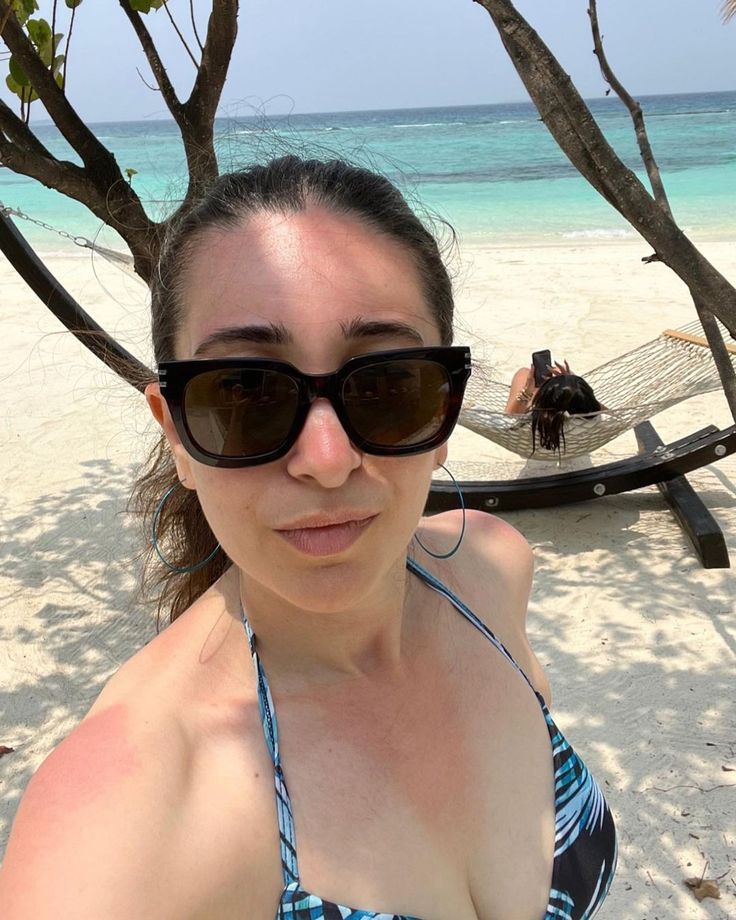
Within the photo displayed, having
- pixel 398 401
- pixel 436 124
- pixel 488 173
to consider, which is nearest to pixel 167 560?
pixel 398 401

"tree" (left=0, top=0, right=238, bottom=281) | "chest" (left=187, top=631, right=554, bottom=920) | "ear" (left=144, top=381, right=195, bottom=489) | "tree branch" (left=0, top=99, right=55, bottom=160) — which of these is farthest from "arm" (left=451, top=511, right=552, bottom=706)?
"tree branch" (left=0, top=99, right=55, bottom=160)

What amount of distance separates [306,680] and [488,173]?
2844 cm

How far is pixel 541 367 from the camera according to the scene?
185 inches

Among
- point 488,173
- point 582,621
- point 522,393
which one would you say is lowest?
point 582,621

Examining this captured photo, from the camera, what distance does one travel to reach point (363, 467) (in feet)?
3.33

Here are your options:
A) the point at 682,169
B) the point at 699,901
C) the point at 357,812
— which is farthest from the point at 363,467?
the point at 682,169

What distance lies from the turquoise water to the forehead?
0.33 meters

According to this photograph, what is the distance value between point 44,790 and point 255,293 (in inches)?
23.3

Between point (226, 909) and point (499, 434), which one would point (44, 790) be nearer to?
point (226, 909)

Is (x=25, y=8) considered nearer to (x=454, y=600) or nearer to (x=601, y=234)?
(x=454, y=600)

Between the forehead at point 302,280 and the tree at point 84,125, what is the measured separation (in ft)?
3.50

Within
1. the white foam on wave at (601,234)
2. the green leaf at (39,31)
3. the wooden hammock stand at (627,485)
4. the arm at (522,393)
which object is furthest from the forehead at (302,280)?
the white foam on wave at (601,234)

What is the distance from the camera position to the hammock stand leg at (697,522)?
3.67 meters

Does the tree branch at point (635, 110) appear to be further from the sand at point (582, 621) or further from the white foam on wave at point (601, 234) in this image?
the white foam on wave at point (601, 234)
